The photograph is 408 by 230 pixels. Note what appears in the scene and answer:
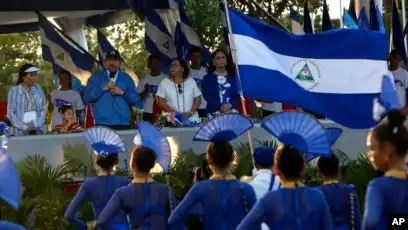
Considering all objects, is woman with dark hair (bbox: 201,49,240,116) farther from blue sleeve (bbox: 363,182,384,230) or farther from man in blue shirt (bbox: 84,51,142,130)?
blue sleeve (bbox: 363,182,384,230)

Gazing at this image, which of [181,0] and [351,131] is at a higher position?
[181,0]

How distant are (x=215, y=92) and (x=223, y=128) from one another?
5169mm

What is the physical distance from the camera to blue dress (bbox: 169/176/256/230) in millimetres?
8336

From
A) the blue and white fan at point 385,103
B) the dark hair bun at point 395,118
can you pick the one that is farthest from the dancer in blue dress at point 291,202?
the dark hair bun at point 395,118

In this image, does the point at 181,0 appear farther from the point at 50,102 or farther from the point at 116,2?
the point at 50,102

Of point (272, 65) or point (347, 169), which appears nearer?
point (272, 65)

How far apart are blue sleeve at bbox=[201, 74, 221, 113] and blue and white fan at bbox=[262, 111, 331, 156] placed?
19.6 feet

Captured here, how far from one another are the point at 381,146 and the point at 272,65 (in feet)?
13.9

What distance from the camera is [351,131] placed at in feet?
45.8

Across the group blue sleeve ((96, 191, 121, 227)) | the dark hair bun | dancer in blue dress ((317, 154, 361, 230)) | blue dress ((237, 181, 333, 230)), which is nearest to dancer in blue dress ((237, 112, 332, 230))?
blue dress ((237, 181, 333, 230))

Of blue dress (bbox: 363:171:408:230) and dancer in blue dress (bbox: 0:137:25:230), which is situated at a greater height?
dancer in blue dress (bbox: 0:137:25:230)

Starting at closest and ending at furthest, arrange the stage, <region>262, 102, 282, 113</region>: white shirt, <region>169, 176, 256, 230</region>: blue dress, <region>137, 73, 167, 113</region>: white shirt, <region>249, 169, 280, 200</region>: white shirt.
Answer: <region>169, 176, 256, 230</region>: blue dress → <region>249, 169, 280, 200</region>: white shirt → the stage → <region>137, 73, 167, 113</region>: white shirt → <region>262, 102, 282, 113</region>: white shirt

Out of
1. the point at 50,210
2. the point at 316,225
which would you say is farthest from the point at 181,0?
the point at 316,225

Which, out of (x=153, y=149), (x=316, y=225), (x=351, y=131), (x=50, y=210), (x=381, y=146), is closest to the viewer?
(x=381, y=146)
